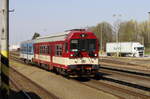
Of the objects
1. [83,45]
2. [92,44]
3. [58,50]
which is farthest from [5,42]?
[58,50]

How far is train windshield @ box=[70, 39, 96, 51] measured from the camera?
20.5m

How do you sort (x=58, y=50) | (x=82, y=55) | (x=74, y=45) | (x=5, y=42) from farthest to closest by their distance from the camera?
(x=58, y=50), (x=74, y=45), (x=82, y=55), (x=5, y=42)

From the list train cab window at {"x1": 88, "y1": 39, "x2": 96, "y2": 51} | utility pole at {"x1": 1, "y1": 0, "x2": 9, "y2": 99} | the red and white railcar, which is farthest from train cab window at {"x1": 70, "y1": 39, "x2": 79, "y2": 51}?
utility pole at {"x1": 1, "y1": 0, "x2": 9, "y2": 99}

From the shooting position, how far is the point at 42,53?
29.4m

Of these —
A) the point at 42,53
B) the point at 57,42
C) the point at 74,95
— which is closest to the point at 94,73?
the point at 57,42

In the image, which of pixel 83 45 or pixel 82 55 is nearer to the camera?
pixel 82 55

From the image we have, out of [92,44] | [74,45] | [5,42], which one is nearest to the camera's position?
[5,42]

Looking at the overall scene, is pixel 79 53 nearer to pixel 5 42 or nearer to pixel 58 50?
pixel 58 50

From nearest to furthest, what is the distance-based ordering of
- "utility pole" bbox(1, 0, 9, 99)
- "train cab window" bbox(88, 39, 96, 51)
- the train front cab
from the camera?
"utility pole" bbox(1, 0, 9, 99) → the train front cab → "train cab window" bbox(88, 39, 96, 51)

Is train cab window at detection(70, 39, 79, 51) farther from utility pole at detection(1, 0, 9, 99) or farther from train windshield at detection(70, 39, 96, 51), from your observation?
utility pole at detection(1, 0, 9, 99)

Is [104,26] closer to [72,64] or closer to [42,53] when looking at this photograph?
[42,53]

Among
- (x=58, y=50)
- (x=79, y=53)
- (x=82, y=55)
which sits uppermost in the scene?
(x=58, y=50)

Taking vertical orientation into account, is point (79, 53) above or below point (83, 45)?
below

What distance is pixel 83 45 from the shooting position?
2066cm
